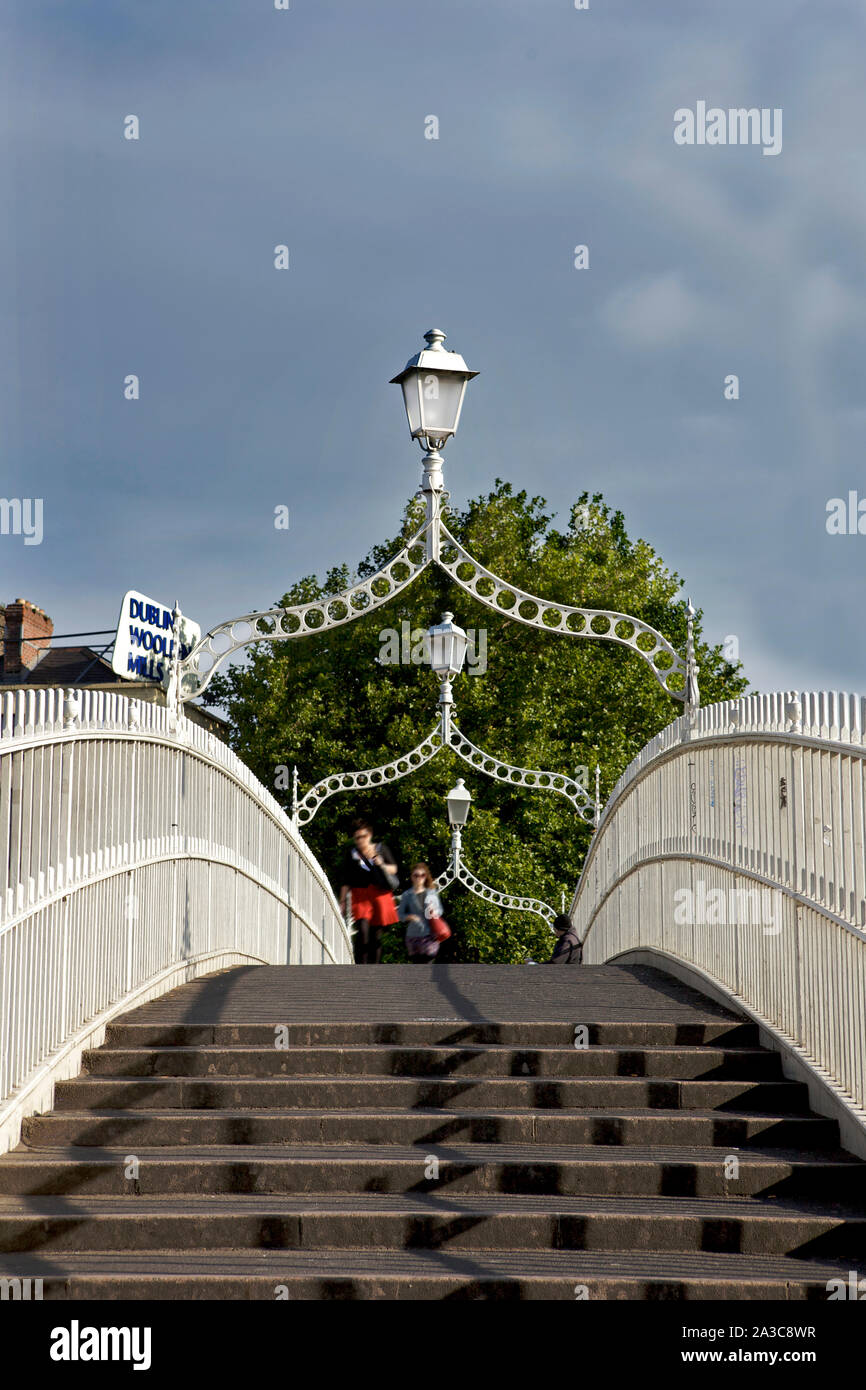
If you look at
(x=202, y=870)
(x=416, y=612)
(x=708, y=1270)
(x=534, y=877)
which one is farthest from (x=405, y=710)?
(x=708, y=1270)

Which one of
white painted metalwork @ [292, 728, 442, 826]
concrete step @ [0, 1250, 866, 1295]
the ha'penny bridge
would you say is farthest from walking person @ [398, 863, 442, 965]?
concrete step @ [0, 1250, 866, 1295]

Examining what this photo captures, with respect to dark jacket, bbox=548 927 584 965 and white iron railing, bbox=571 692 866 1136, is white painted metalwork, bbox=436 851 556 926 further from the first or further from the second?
white iron railing, bbox=571 692 866 1136

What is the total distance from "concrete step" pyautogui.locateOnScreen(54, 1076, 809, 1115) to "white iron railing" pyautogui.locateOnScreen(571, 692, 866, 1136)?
391mm

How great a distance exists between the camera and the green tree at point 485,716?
33.8 meters

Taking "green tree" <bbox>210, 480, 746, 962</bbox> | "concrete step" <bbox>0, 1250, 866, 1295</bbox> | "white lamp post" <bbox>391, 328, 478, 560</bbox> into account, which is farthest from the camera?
"green tree" <bbox>210, 480, 746, 962</bbox>

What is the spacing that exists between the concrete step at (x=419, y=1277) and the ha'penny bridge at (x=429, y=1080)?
0.01m

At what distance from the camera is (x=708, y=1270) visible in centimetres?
504

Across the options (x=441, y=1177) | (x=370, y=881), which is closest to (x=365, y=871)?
(x=370, y=881)

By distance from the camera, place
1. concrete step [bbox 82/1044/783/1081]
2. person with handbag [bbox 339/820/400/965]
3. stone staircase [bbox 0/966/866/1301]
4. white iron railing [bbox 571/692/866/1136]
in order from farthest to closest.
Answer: person with handbag [bbox 339/820/400/965] → concrete step [bbox 82/1044/783/1081] → white iron railing [bbox 571/692/866/1136] → stone staircase [bbox 0/966/866/1301]

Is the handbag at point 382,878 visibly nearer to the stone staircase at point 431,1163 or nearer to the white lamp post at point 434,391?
the white lamp post at point 434,391

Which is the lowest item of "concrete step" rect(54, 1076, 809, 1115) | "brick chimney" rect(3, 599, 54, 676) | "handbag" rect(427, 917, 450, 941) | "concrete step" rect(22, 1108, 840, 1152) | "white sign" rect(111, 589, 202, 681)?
"concrete step" rect(22, 1108, 840, 1152)

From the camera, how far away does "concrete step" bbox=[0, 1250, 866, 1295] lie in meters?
4.82

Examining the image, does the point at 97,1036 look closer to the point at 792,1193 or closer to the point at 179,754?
the point at 179,754

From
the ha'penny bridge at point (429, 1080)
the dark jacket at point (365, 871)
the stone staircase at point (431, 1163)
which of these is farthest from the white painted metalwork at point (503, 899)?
the stone staircase at point (431, 1163)
